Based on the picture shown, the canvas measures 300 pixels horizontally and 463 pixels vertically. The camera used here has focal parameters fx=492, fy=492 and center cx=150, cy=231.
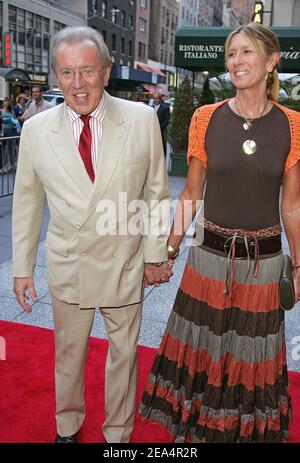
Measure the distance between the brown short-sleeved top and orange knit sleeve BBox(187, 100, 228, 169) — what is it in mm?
11

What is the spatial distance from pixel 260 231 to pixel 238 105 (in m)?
0.63

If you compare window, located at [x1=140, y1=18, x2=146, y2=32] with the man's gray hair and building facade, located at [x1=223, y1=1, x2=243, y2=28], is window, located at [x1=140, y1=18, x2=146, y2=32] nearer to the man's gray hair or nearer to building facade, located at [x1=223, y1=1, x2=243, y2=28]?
building facade, located at [x1=223, y1=1, x2=243, y2=28]

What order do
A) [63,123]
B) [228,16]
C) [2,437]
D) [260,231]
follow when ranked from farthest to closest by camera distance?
[228,16] → [2,437] → [260,231] → [63,123]

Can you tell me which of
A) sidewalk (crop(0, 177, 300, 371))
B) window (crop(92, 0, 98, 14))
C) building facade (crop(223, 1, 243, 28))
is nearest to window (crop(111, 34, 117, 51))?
window (crop(92, 0, 98, 14))

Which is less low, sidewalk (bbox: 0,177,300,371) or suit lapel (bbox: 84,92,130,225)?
suit lapel (bbox: 84,92,130,225)

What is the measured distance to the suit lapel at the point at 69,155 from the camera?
7.29 ft

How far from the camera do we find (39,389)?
3199 mm

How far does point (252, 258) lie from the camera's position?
2.47 metres

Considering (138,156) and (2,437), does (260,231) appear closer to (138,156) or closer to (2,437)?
(138,156)

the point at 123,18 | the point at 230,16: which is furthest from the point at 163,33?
the point at 230,16

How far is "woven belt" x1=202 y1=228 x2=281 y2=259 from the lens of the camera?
2449 mm

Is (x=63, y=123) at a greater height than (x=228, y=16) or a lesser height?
lesser
